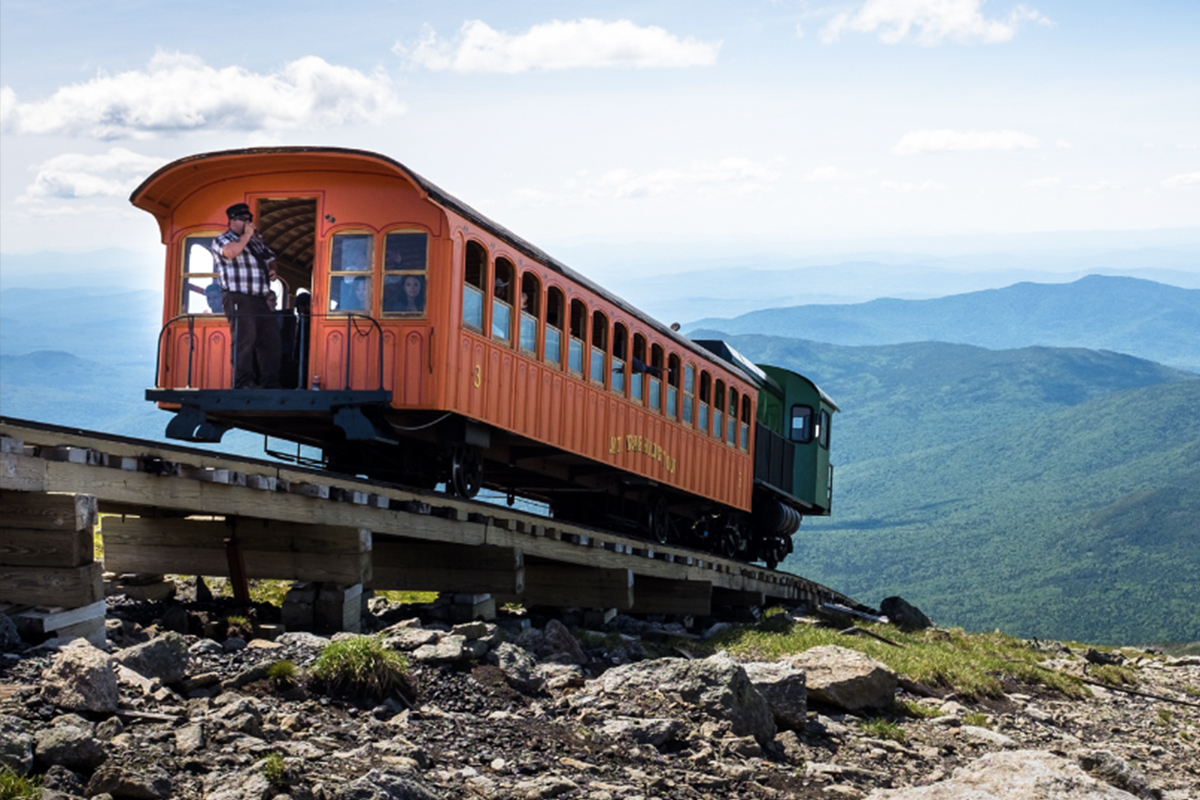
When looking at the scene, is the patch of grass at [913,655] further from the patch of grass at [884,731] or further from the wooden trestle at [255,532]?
the patch of grass at [884,731]

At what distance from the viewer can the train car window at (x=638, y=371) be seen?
18.6 metres

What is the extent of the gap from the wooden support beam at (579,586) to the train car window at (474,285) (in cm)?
359

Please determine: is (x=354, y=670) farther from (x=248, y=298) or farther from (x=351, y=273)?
(x=248, y=298)

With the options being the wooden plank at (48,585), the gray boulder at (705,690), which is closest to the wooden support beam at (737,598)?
the gray boulder at (705,690)

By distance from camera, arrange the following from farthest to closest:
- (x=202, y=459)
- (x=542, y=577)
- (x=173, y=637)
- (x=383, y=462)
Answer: (x=542, y=577) < (x=383, y=462) < (x=202, y=459) < (x=173, y=637)

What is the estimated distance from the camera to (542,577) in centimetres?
1716

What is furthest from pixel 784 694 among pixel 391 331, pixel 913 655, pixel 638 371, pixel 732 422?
pixel 732 422

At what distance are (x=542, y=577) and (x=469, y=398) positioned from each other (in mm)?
3486

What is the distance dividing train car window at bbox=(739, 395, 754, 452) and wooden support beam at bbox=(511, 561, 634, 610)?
6.73 meters

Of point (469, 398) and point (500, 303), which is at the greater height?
point (500, 303)

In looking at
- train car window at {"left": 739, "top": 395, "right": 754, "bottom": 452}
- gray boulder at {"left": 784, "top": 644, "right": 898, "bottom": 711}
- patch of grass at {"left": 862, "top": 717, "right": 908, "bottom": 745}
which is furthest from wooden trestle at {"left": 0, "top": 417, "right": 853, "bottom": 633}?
train car window at {"left": 739, "top": 395, "right": 754, "bottom": 452}

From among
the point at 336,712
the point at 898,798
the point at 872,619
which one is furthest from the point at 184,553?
the point at 872,619

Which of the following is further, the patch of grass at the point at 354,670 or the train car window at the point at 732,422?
the train car window at the point at 732,422

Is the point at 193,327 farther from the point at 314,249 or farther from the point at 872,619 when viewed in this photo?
the point at 872,619
